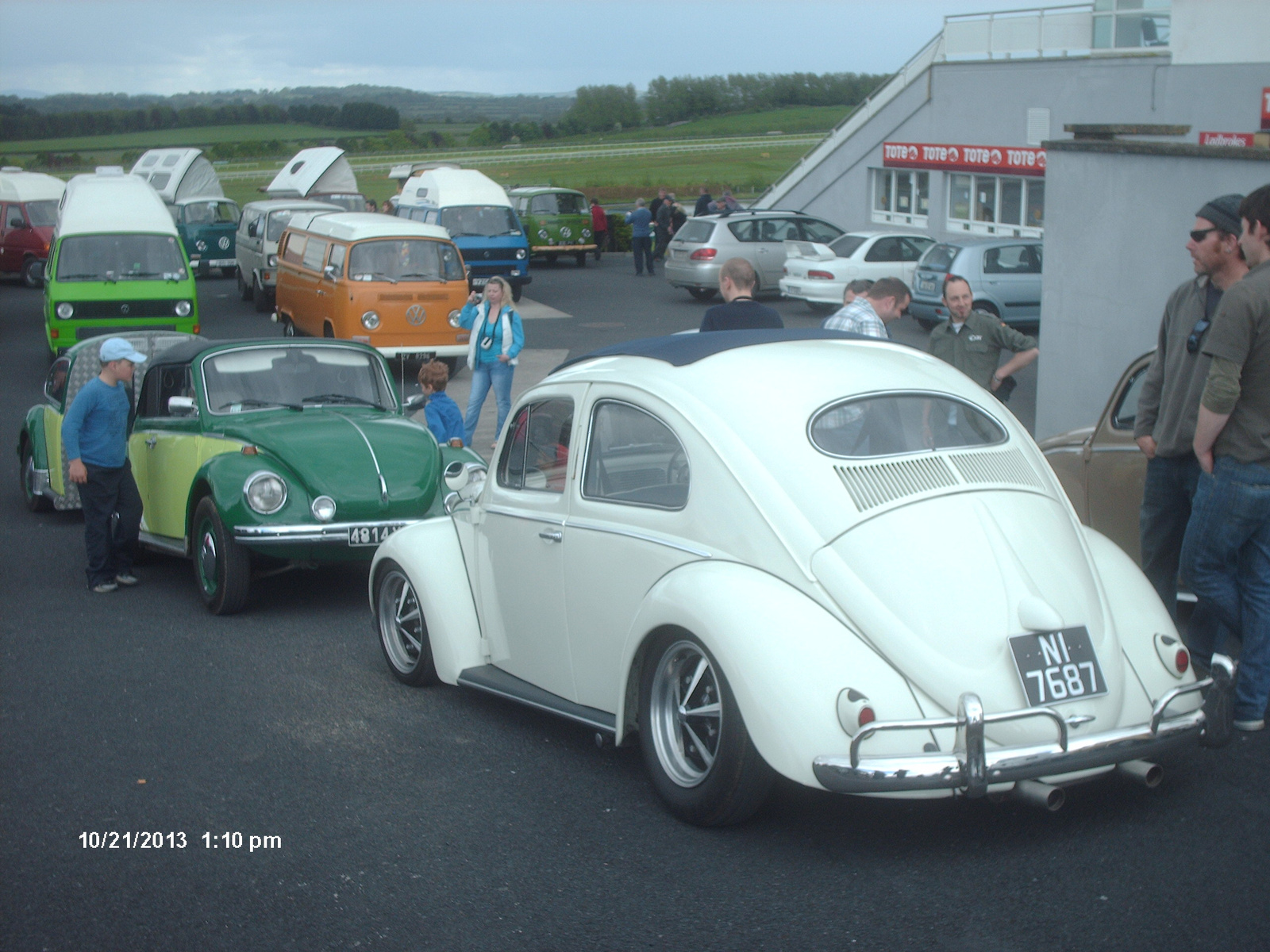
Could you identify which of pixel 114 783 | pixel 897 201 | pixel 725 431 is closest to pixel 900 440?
pixel 725 431

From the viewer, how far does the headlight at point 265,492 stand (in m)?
7.54

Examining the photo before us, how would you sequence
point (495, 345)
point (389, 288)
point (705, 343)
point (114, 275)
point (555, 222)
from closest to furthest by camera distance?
point (705, 343)
point (495, 345)
point (389, 288)
point (114, 275)
point (555, 222)

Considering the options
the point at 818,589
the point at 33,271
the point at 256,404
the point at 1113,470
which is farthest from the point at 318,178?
the point at 818,589

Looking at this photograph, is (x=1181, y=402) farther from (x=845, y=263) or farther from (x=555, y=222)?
(x=555, y=222)

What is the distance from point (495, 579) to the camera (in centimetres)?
568

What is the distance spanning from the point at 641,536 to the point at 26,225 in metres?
30.8

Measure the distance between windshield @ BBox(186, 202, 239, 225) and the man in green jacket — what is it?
28.4m

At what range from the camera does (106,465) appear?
8227 millimetres

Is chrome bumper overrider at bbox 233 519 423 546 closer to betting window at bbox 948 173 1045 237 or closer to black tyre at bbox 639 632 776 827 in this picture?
black tyre at bbox 639 632 776 827

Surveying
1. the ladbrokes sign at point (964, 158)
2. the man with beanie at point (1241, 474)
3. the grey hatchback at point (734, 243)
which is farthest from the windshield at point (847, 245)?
the man with beanie at point (1241, 474)

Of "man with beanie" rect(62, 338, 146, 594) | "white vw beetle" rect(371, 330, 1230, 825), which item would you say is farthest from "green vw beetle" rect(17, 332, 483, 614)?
"white vw beetle" rect(371, 330, 1230, 825)

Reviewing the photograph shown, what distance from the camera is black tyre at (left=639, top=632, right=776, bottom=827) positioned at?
4246mm

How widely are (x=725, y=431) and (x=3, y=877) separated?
2893 millimetres

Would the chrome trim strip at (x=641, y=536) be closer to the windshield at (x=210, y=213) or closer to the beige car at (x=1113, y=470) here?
the beige car at (x=1113, y=470)
